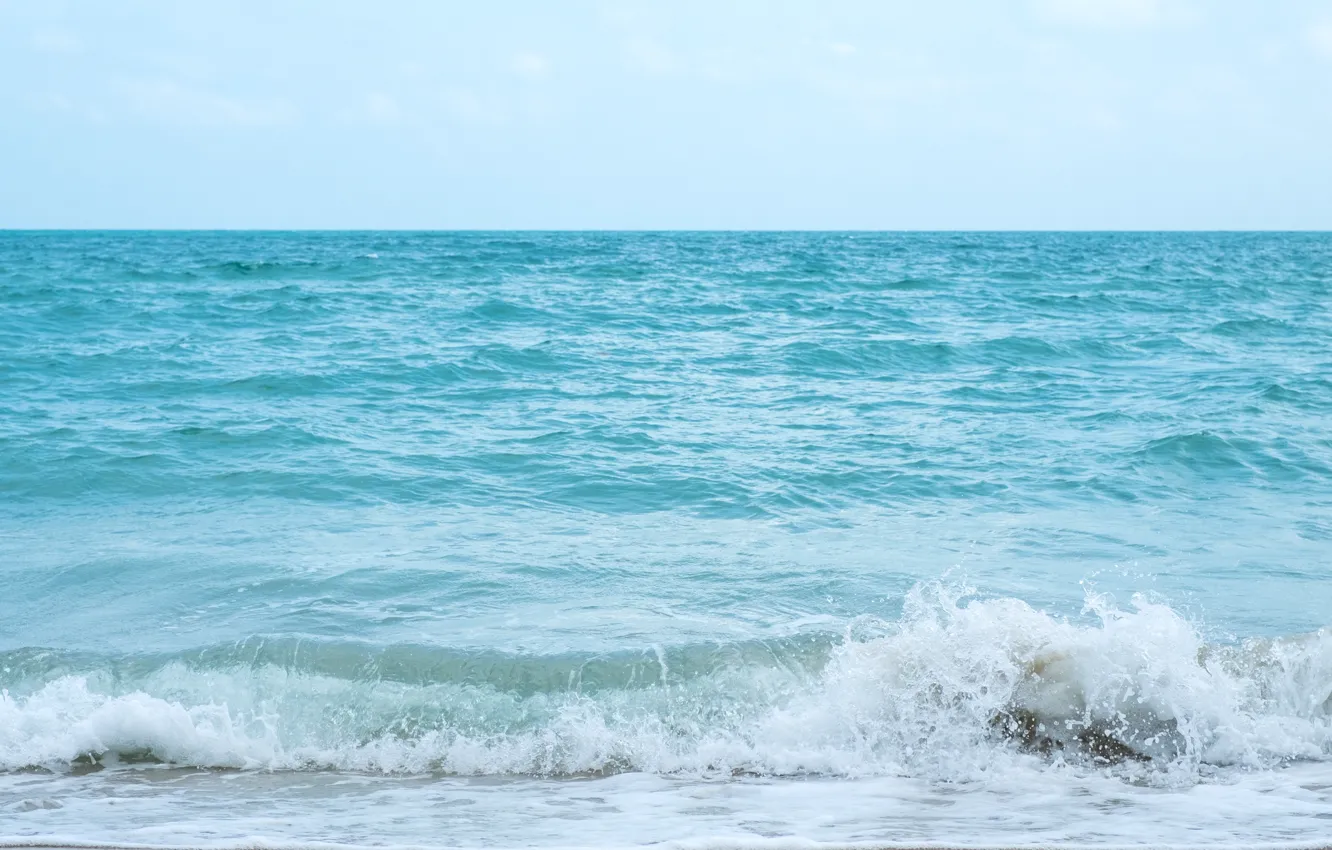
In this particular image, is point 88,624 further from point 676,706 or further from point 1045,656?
point 1045,656

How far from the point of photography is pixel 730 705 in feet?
16.9

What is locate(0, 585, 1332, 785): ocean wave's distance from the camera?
4711mm

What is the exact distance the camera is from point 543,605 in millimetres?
6246

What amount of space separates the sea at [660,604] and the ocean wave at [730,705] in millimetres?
17

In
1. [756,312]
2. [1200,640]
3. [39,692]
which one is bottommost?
[39,692]

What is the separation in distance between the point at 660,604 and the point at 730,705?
3.78 feet

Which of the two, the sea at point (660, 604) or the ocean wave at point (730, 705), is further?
the ocean wave at point (730, 705)

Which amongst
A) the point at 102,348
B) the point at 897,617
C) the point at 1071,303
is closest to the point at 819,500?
the point at 897,617

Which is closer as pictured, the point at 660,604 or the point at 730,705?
the point at 730,705

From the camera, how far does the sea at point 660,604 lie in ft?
14.1

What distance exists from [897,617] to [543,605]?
6.29 ft

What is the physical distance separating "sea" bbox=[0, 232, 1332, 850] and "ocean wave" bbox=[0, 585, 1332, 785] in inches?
0.7

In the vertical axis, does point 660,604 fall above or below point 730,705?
above

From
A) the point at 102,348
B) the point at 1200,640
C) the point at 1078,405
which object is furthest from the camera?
the point at 102,348
